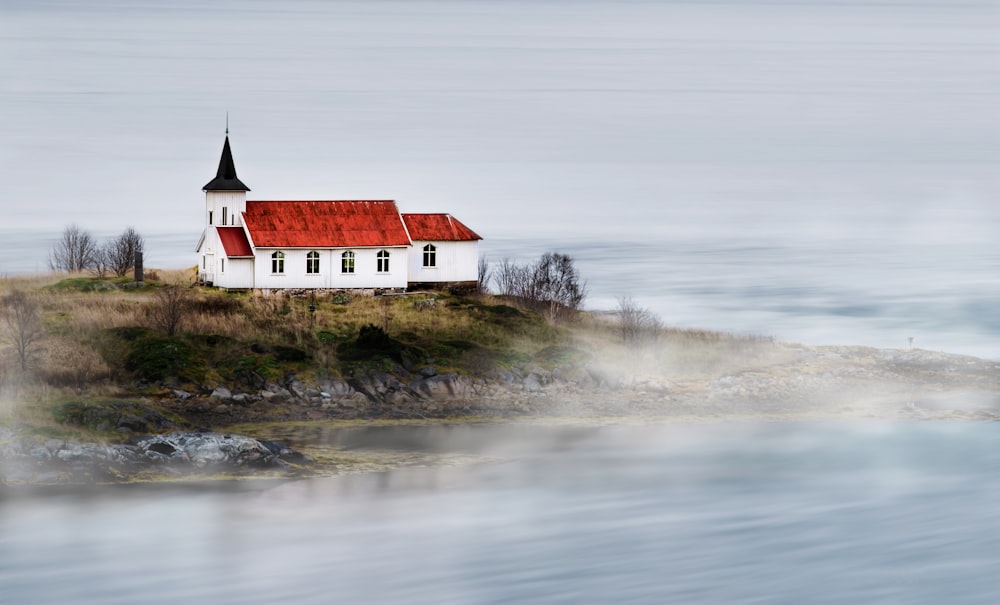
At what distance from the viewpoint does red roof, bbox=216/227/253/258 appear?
59.3 meters

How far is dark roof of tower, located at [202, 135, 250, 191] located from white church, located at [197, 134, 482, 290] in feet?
0.12

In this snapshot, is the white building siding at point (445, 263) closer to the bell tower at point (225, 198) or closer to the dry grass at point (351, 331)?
the dry grass at point (351, 331)

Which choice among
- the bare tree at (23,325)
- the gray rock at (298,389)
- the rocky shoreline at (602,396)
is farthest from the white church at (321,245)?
the gray rock at (298,389)

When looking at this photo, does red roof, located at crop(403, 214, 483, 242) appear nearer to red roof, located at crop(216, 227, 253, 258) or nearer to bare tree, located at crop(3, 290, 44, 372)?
red roof, located at crop(216, 227, 253, 258)

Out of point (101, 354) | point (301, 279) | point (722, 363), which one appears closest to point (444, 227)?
point (301, 279)

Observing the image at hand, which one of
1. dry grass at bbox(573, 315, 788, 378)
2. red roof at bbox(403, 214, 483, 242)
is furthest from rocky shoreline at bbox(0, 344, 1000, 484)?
red roof at bbox(403, 214, 483, 242)

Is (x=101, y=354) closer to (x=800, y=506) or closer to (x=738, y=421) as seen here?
(x=738, y=421)

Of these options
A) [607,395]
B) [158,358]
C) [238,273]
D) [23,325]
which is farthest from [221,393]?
[238,273]

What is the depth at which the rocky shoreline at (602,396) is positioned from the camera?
45562 mm

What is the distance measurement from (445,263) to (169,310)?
13880 millimetres

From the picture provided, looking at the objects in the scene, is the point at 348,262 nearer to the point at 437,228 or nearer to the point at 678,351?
the point at 437,228

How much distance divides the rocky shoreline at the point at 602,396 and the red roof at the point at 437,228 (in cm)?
1268

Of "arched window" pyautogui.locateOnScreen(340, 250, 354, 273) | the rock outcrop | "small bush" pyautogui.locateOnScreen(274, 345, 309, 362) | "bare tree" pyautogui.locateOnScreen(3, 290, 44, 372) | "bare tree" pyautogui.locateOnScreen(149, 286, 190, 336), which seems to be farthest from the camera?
"arched window" pyautogui.locateOnScreen(340, 250, 354, 273)

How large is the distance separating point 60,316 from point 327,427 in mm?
11917
